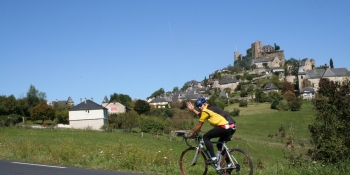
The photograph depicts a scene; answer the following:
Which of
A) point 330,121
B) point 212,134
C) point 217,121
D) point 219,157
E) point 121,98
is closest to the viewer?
point 217,121

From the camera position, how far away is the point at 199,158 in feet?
29.9

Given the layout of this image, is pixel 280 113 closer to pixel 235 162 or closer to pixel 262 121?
pixel 262 121

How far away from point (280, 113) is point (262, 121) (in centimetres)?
1027

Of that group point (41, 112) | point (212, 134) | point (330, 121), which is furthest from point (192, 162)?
point (41, 112)

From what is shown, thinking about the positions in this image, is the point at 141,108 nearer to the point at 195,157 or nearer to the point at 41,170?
the point at 41,170

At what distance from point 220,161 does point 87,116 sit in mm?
75499

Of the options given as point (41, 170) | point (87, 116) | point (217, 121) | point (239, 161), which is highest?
point (217, 121)

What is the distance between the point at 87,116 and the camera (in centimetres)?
8125

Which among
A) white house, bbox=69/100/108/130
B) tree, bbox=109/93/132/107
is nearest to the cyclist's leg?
white house, bbox=69/100/108/130

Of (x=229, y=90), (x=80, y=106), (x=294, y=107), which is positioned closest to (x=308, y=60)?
(x=229, y=90)

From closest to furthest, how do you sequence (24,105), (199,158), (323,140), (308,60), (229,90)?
(199,158) < (323,140) < (24,105) < (229,90) < (308,60)

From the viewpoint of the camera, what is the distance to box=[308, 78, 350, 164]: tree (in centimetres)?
1391

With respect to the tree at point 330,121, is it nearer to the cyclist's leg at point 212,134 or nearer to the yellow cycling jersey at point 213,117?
the cyclist's leg at point 212,134

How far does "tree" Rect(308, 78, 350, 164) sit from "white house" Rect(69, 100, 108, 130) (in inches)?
2547
